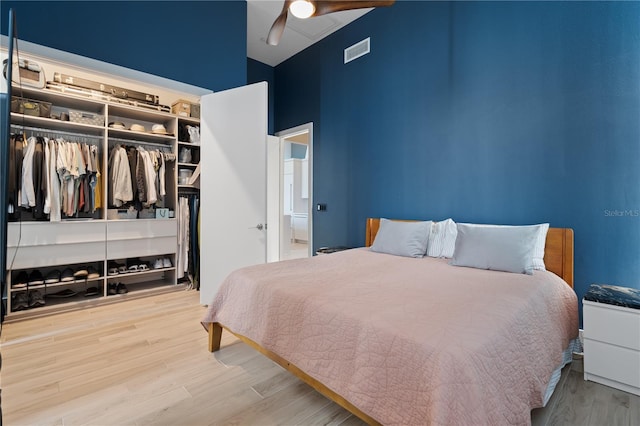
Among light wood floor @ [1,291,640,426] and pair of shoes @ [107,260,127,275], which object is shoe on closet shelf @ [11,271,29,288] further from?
pair of shoes @ [107,260,127,275]

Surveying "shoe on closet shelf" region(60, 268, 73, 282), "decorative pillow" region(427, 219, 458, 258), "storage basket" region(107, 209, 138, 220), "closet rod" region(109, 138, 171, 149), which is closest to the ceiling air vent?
"decorative pillow" region(427, 219, 458, 258)

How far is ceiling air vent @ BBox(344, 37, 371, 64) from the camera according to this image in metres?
Answer: 3.77

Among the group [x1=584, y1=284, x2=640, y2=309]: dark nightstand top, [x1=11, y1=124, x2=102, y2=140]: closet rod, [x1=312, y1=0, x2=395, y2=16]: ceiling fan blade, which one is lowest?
[x1=584, y1=284, x2=640, y2=309]: dark nightstand top

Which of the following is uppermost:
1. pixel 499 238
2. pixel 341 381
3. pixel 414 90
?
pixel 414 90

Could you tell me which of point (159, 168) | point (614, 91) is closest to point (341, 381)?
point (614, 91)

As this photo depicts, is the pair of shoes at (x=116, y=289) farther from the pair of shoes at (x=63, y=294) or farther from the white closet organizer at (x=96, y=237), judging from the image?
the pair of shoes at (x=63, y=294)

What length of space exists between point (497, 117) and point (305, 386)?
2670mm

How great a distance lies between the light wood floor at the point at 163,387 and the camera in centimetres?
160

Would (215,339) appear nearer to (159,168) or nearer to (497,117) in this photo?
(159,168)

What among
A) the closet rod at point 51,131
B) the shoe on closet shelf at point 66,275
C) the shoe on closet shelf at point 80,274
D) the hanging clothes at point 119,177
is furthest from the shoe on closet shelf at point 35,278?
the closet rod at point 51,131

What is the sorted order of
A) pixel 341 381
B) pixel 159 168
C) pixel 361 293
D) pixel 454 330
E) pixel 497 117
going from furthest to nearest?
pixel 159 168, pixel 497 117, pixel 361 293, pixel 341 381, pixel 454 330

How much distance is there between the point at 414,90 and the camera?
3.31 m

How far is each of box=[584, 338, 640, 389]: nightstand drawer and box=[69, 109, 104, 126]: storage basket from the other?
4.78 m

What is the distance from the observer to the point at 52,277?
322 cm
